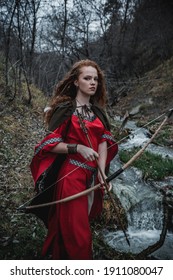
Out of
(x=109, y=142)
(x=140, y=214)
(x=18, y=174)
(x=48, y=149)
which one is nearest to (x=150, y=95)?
(x=140, y=214)

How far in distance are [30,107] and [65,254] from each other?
887 centimetres

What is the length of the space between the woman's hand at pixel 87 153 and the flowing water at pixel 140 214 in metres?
2.55

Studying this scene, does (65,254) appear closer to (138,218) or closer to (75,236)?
(75,236)

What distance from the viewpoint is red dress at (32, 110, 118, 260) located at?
243 centimetres

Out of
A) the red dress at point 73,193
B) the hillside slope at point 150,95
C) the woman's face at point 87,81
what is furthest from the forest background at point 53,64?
the woman's face at point 87,81

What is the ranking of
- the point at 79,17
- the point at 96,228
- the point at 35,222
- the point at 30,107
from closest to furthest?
the point at 35,222 → the point at 96,228 → the point at 30,107 → the point at 79,17

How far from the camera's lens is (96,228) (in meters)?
4.72

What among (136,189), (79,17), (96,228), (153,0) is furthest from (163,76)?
(96,228)

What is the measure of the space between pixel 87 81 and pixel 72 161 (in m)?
0.77

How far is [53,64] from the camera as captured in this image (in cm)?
1864

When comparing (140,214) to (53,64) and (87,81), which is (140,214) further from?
(53,64)

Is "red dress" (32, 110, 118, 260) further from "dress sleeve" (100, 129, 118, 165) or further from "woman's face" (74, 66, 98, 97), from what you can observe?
"woman's face" (74, 66, 98, 97)

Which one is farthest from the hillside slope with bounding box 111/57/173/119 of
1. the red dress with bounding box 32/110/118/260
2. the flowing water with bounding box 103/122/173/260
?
the red dress with bounding box 32/110/118/260

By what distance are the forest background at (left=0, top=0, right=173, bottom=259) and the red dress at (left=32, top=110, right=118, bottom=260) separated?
1.01 metres
